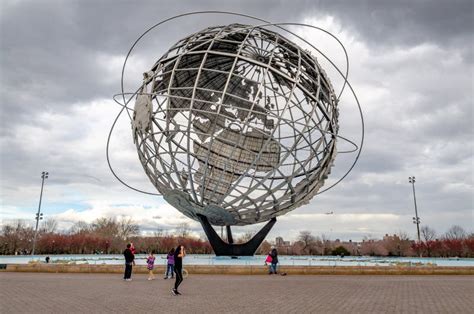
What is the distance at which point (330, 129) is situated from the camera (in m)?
21.8

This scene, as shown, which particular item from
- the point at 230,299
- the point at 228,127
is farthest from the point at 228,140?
the point at 230,299

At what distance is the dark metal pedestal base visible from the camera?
73.4 ft

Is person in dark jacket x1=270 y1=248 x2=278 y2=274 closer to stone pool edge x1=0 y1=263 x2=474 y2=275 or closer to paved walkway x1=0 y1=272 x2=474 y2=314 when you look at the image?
stone pool edge x1=0 y1=263 x2=474 y2=275

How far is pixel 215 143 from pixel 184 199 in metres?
4.80

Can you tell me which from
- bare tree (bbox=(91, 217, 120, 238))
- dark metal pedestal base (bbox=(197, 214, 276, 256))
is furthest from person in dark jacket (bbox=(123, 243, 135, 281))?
bare tree (bbox=(91, 217, 120, 238))

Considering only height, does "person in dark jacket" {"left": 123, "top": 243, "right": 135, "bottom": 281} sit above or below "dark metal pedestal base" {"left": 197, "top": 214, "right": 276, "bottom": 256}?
below

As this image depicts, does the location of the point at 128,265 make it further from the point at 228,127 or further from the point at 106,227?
the point at 106,227

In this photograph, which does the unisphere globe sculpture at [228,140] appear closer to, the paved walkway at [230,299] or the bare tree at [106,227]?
the paved walkway at [230,299]

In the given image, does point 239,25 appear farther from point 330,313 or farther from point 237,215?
point 330,313

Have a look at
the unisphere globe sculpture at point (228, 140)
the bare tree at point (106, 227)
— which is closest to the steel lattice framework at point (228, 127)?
the unisphere globe sculpture at point (228, 140)

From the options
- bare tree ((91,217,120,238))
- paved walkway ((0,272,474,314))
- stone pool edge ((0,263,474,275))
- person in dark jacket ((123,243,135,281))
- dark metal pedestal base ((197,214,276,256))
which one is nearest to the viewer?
paved walkway ((0,272,474,314))

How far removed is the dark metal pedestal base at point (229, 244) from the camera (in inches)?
880

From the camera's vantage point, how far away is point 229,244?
23125mm

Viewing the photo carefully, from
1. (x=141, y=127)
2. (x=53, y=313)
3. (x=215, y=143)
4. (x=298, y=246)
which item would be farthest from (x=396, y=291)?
(x=298, y=246)
